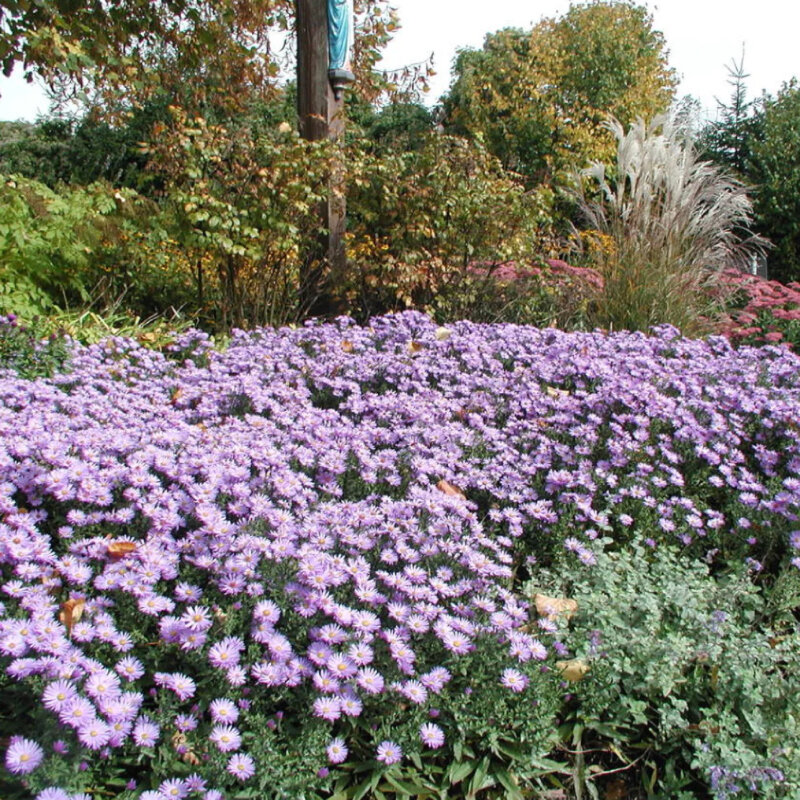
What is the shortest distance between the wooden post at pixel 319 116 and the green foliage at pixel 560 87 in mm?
10060

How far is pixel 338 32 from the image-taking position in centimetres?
610

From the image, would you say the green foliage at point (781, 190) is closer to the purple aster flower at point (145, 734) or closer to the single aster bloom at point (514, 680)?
the single aster bloom at point (514, 680)

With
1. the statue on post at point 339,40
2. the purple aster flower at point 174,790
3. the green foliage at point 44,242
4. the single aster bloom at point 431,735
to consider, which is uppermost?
the statue on post at point 339,40

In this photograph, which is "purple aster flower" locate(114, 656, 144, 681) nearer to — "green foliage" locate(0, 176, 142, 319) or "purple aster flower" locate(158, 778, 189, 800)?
"purple aster flower" locate(158, 778, 189, 800)

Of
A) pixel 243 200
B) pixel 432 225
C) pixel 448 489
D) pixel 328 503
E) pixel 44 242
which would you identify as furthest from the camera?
pixel 432 225

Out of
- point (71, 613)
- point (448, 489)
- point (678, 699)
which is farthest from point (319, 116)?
point (678, 699)

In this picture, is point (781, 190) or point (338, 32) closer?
point (338, 32)

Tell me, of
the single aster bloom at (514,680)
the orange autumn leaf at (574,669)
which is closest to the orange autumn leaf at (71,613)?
the single aster bloom at (514,680)

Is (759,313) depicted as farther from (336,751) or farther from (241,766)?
(241,766)

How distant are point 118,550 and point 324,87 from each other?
5.07 m

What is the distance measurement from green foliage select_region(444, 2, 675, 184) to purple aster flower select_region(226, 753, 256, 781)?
15.1 metres

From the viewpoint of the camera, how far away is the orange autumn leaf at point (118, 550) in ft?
6.60

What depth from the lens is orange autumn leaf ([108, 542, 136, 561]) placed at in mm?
2012

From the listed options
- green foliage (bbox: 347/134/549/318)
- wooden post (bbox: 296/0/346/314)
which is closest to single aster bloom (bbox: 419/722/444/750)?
green foliage (bbox: 347/134/549/318)
